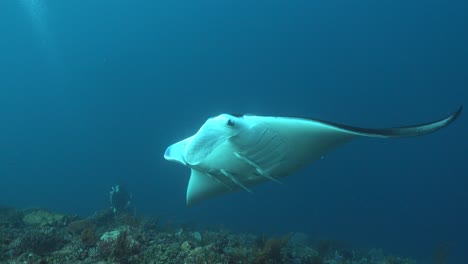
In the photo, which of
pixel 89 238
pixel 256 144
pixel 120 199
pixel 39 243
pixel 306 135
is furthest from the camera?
pixel 120 199

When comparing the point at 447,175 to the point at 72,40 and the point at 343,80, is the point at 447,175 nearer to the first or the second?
the point at 343,80

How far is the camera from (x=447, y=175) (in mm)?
68125

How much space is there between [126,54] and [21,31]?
20.8 meters

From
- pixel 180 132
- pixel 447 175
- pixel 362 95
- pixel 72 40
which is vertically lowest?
pixel 447 175

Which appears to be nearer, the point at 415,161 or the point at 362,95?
the point at 362,95

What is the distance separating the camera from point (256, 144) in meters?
4.29

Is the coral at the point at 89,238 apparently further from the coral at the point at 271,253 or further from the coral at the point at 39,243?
the coral at the point at 271,253

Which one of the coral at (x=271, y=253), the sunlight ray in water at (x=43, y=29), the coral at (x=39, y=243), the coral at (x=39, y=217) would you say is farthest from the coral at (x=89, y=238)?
the sunlight ray in water at (x=43, y=29)

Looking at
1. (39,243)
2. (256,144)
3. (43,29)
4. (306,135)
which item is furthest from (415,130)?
(43,29)

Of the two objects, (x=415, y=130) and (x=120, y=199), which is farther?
(x=120, y=199)

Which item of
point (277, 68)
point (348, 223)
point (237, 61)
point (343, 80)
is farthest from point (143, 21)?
point (348, 223)

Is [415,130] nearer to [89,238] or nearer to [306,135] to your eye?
[306,135]

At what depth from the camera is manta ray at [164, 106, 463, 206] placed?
4.07m


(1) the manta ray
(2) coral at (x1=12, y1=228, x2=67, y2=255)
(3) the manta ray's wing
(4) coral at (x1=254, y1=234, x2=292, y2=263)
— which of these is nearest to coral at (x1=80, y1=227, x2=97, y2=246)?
(2) coral at (x1=12, y1=228, x2=67, y2=255)
